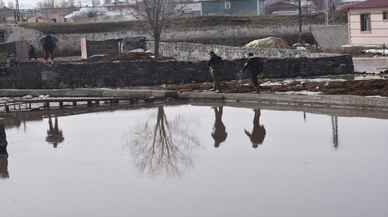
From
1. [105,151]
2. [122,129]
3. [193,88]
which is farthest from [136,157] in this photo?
[193,88]

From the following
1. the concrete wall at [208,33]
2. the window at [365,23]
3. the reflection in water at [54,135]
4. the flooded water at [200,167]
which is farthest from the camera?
the concrete wall at [208,33]

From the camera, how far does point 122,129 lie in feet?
68.2

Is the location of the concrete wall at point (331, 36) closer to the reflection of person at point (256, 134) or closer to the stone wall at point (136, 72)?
the stone wall at point (136, 72)

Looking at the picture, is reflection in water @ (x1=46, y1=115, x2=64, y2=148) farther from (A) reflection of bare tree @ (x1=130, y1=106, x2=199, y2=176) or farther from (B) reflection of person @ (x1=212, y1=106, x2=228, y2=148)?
(B) reflection of person @ (x1=212, y1=106, x2=228, y2=148)

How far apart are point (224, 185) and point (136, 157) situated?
362 cm

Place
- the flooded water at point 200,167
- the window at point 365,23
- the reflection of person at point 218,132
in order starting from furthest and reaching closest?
1. the window at point 365,23
2. the reflection of person at point 218,132
3. the flooded water at point 200,167

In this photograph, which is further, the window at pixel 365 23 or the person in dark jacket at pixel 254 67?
the window at pixel 365 23

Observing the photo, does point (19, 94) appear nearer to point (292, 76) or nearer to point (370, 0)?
point (292, 76)

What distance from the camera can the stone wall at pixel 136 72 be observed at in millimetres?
31938

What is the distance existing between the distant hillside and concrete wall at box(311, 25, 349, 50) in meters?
5.55

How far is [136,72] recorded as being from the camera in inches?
1277

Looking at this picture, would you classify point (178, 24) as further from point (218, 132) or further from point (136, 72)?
point (218, 132)

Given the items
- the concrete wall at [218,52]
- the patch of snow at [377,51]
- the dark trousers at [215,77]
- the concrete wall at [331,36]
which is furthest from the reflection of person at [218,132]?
the concrete wall at [331,36]

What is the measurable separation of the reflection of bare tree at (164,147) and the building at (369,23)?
24.5m
